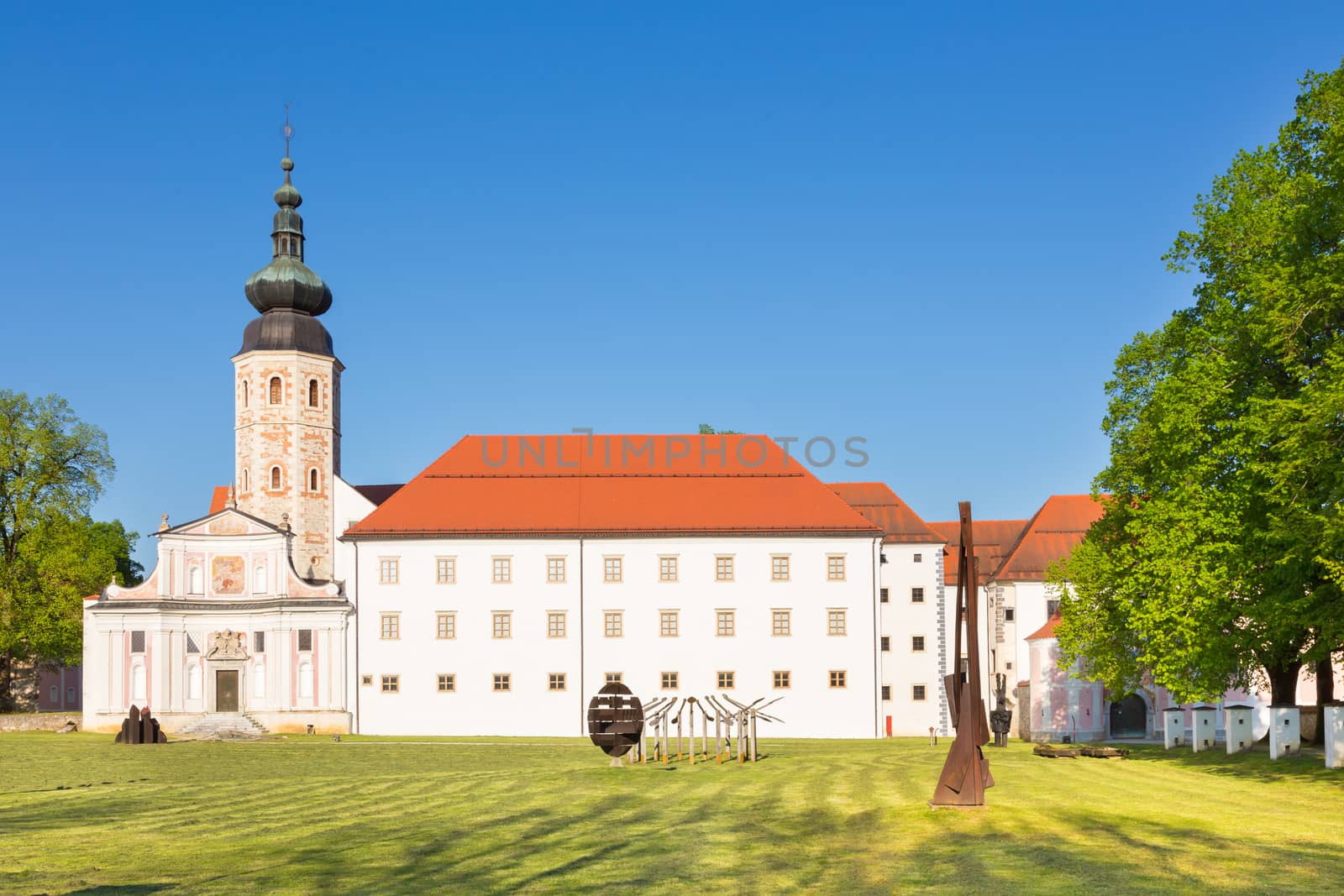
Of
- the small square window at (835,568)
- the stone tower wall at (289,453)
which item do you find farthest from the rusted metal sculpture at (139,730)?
the small square window at (835,568)

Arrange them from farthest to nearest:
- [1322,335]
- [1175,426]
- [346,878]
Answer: [1175,426] → [1322,335] → [346,878]

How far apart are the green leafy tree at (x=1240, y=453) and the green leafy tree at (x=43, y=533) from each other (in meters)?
45.0

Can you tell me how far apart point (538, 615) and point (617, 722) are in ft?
81.9

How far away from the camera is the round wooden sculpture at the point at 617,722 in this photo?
3022cm

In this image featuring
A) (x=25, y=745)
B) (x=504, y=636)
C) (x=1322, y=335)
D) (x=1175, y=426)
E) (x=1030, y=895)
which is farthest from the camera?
(x=504, y=636)

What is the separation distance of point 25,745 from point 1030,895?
131 ft

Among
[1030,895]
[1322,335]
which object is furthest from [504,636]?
[1030,895]

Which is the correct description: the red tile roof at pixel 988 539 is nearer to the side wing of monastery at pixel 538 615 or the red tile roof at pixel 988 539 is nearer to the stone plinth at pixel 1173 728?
the side wing of monastery at pixel 538 615

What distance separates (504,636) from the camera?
54.9m

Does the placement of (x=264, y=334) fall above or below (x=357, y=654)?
above

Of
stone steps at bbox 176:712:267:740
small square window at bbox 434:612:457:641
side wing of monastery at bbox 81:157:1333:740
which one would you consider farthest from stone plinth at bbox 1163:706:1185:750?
stone steps at bbox 176:712:267:740

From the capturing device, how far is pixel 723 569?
182 feet

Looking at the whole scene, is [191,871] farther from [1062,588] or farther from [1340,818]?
[1062,588]

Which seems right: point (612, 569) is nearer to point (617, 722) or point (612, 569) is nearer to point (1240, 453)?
point (617, 722)
